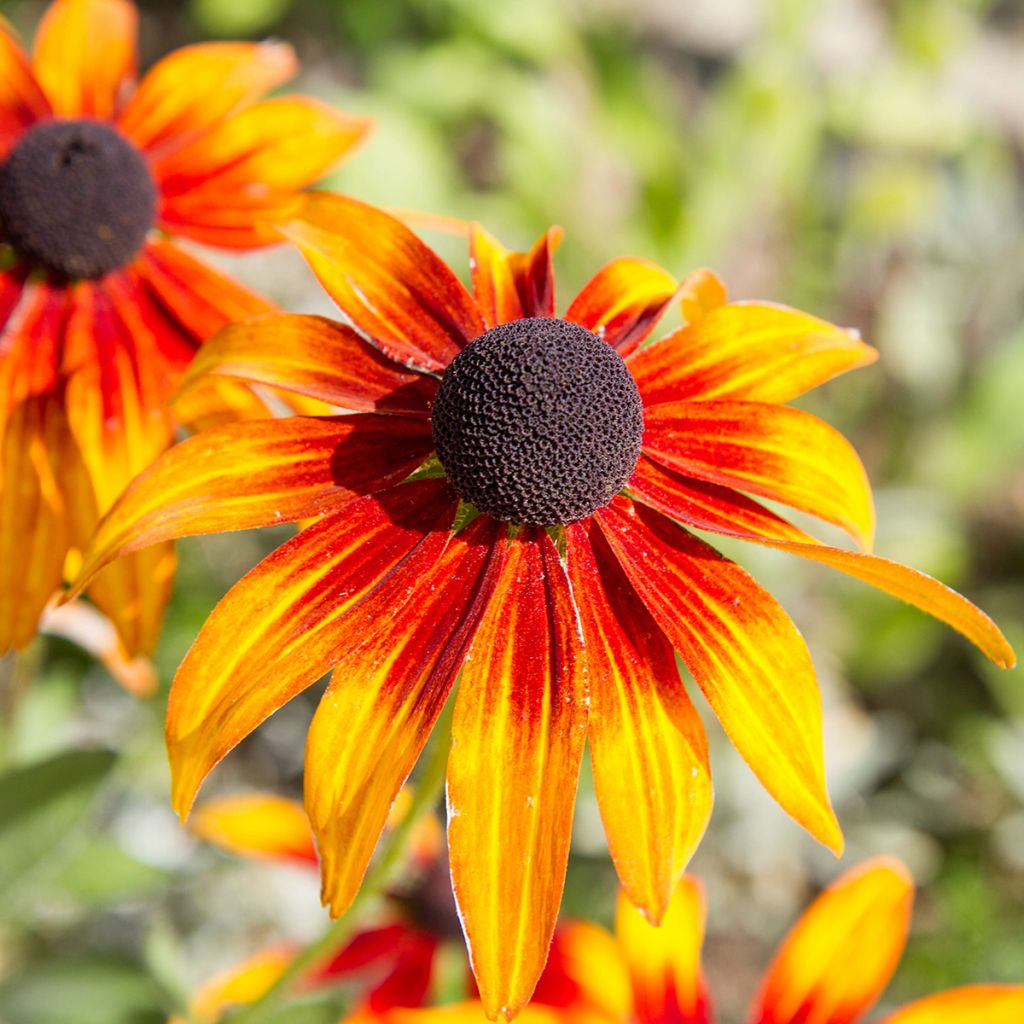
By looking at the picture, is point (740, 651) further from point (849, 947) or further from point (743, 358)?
point (849, 947)

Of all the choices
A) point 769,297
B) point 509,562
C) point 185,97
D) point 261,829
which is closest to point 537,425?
point 509,562

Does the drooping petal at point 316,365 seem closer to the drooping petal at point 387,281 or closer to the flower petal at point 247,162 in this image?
the drooping petal at point 387,281

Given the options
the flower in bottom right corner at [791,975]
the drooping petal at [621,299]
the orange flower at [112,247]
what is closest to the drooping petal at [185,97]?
the orange flower at [112,247]

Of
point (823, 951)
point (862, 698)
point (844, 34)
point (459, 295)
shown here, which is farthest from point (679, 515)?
point (844, 34)

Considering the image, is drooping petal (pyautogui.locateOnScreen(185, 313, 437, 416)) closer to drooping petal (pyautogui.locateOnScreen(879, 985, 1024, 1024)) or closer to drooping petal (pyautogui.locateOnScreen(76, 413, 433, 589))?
drooping petal (pyautogui.locateOnScreen(76, 413, 433, 589))

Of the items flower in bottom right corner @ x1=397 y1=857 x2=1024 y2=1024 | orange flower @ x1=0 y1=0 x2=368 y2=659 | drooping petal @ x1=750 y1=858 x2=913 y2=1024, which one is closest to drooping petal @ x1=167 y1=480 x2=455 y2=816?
orange flower @ x1=0 y1=0 x2=368 y2=659

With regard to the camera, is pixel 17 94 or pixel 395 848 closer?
pixel 395 848
